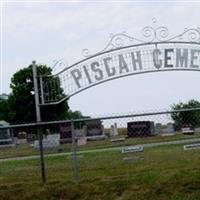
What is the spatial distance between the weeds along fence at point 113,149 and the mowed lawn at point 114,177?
0.02 meters

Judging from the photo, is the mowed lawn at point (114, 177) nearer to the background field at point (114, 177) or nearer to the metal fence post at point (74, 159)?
the background field at point (114, 177)

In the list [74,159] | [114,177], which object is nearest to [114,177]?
[114,177]

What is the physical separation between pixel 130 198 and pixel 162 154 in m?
2.04

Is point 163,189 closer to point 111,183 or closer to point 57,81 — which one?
point 111,183

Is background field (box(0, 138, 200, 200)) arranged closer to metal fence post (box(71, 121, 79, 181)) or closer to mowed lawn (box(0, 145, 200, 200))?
mowed lawn (box(0, 145, 200, 200))

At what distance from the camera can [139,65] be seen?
13555 mm

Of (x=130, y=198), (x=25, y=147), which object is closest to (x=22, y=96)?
(x=25, y=147)

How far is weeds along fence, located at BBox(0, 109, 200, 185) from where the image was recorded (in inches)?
488

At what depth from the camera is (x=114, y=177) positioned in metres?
12.1

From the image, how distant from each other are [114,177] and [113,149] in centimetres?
109

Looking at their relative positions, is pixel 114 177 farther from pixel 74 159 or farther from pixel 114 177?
pixel 74 159

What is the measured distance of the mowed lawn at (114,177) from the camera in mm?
11336

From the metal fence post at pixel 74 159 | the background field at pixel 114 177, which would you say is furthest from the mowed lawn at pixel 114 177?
the metal fence post at pixel 74 159

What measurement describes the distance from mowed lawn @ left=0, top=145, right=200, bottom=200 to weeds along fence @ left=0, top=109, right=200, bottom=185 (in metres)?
0.02
